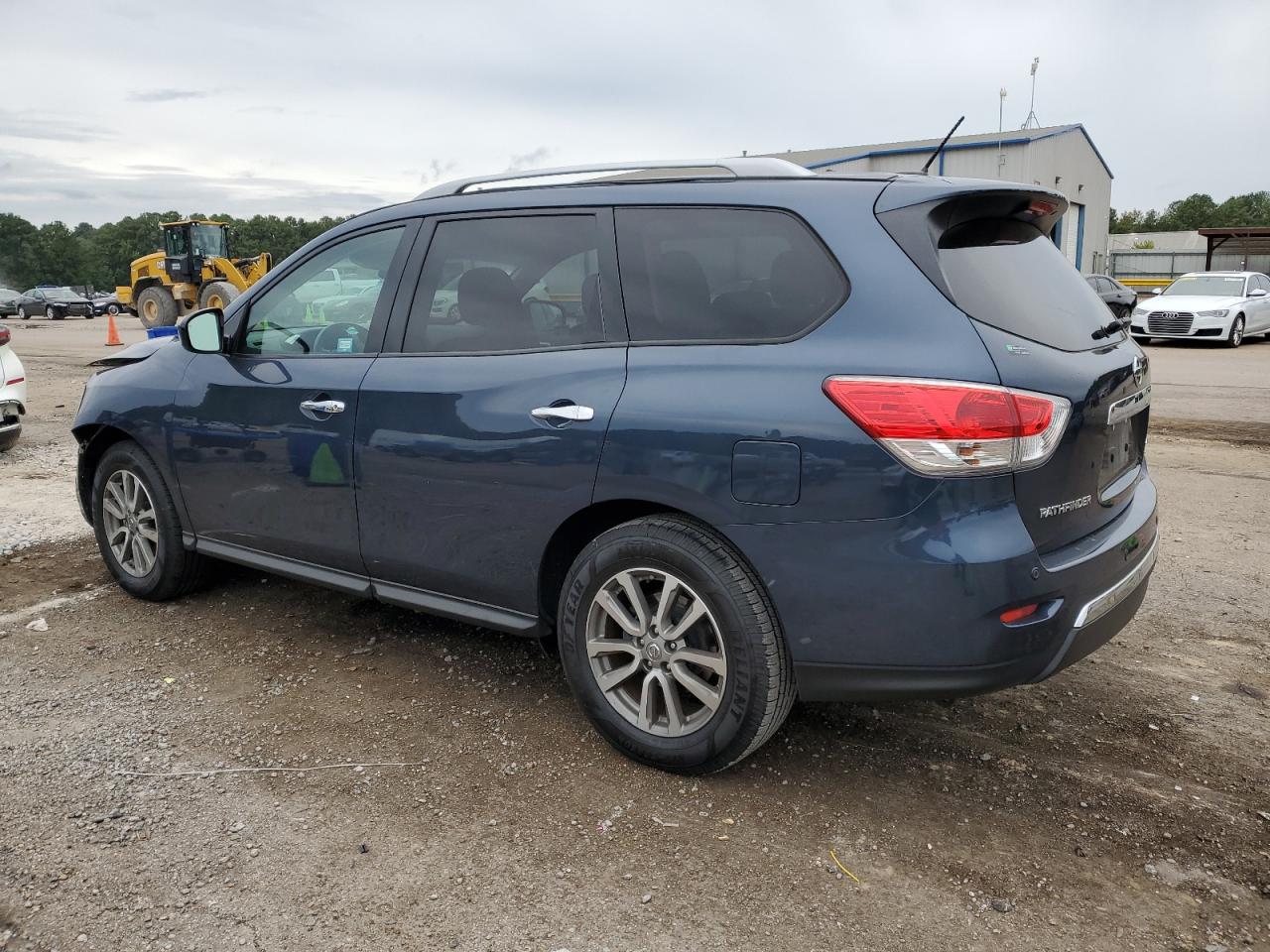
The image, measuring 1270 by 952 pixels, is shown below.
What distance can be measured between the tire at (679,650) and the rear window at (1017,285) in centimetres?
100

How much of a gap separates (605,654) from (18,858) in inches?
68.1

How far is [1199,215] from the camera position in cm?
10869

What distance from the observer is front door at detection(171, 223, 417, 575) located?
A: 3875 mm

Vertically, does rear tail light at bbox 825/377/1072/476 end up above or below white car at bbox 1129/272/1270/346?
above

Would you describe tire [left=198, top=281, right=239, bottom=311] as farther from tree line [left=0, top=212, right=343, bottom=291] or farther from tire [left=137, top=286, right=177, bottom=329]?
tree line [left=0, top=212, right=343, bottom=291]

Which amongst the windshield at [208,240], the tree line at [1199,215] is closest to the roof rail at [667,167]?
the windshield at [208,240]

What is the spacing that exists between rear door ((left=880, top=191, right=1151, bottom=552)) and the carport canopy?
141ft

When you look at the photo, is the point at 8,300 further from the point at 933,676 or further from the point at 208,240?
the point at 933,676

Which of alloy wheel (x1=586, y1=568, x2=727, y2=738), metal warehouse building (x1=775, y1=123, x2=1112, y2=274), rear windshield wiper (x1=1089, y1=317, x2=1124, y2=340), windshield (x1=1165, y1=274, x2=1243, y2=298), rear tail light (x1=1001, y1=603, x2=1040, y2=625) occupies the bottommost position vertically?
alloy wheel (x1=586, y1=568, x2=727, y2=738)

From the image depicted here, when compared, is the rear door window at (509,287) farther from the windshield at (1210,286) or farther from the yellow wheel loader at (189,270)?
the yellow wheel loader at (189,270)

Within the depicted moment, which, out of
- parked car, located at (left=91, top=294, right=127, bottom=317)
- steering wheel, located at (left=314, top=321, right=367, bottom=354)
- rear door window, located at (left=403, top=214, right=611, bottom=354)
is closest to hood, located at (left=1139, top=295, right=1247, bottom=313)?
rear door window, located at (left=403, top=214, right=611, bottom=354)

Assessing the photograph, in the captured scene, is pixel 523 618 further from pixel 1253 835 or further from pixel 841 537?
pixel 1253 835

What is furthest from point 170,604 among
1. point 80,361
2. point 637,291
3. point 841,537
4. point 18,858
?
point 80,361

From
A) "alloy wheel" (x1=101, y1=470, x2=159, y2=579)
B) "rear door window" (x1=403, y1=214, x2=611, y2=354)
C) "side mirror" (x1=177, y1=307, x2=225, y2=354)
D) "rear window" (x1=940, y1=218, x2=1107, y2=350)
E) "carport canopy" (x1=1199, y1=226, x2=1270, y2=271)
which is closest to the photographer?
"rear window" (x1=940, y1=218, x2=1107, y2=350)
